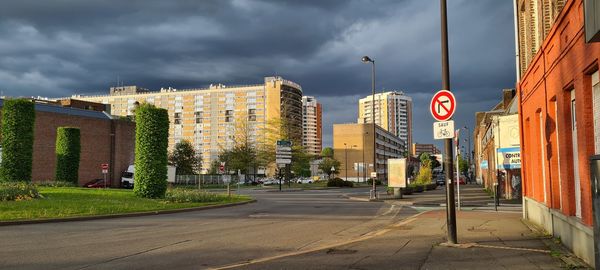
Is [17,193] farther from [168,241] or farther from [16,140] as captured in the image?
[168,241]

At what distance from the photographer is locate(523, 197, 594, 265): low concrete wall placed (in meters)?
8.16

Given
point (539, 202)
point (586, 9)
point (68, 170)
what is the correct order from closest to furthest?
point (586, 9)
point (539, 202)
point (68, 170)

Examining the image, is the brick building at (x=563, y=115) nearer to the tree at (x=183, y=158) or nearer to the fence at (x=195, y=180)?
the fence at (x=195, y=180)

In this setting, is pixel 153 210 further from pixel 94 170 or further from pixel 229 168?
pixel 229 168

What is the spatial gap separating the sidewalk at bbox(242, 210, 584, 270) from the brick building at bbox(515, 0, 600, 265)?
753mm

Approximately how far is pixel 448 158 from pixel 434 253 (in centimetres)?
228

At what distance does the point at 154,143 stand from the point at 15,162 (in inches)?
425

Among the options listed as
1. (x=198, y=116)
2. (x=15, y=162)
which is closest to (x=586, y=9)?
(x=15, y=162)

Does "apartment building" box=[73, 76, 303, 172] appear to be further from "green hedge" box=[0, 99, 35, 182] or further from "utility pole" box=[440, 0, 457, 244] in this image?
"utility pole" box=[440, 0, 457, 244]

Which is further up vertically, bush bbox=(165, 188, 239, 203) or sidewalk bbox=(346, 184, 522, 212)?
bush bbox=(165, 188, 239, 203)

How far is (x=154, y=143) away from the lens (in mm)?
27906

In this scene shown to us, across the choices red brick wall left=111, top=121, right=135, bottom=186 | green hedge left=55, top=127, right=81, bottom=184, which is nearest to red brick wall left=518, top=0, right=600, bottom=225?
green hedge left=55, top=127, right=81, bottom=184

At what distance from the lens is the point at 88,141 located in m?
60.2

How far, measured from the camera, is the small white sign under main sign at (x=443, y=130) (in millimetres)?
10680
